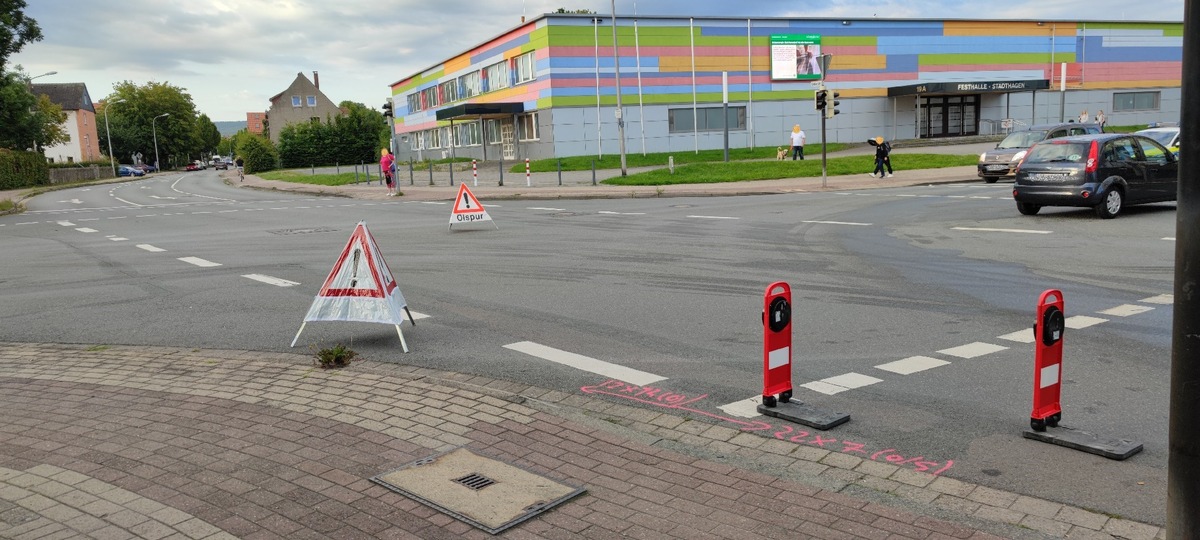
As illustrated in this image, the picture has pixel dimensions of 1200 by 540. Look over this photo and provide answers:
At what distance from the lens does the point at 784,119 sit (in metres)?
51.9

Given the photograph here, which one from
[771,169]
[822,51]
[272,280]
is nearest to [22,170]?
[822,51]

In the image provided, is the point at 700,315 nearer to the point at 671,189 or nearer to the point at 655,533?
the point at 655,533

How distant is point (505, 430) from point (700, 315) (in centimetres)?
377

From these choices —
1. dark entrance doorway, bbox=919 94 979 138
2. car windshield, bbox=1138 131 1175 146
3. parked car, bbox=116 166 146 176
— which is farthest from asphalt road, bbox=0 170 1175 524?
parked car, bbox=116 166 146 176

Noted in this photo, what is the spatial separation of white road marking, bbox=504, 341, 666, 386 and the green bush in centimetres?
6331

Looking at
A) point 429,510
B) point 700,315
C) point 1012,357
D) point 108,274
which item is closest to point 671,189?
point 108,274

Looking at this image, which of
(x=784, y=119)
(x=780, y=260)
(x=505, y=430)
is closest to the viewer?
(x=505, y=430)

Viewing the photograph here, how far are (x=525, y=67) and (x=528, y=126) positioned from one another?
326cm

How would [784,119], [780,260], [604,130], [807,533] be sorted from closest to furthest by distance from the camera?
1. [807,533]
2. [780,260]
3. [604,130]
4. [784,119]

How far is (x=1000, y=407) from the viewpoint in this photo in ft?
18.5

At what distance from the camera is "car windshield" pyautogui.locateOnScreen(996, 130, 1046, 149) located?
2853 cm

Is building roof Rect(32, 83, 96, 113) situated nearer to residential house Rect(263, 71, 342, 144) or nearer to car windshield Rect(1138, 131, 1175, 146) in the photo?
residential house Rect(263, 71, 342, 144)

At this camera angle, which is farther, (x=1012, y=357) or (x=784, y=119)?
(x=784, y=119)

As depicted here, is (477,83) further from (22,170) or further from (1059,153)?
(1059,153)
